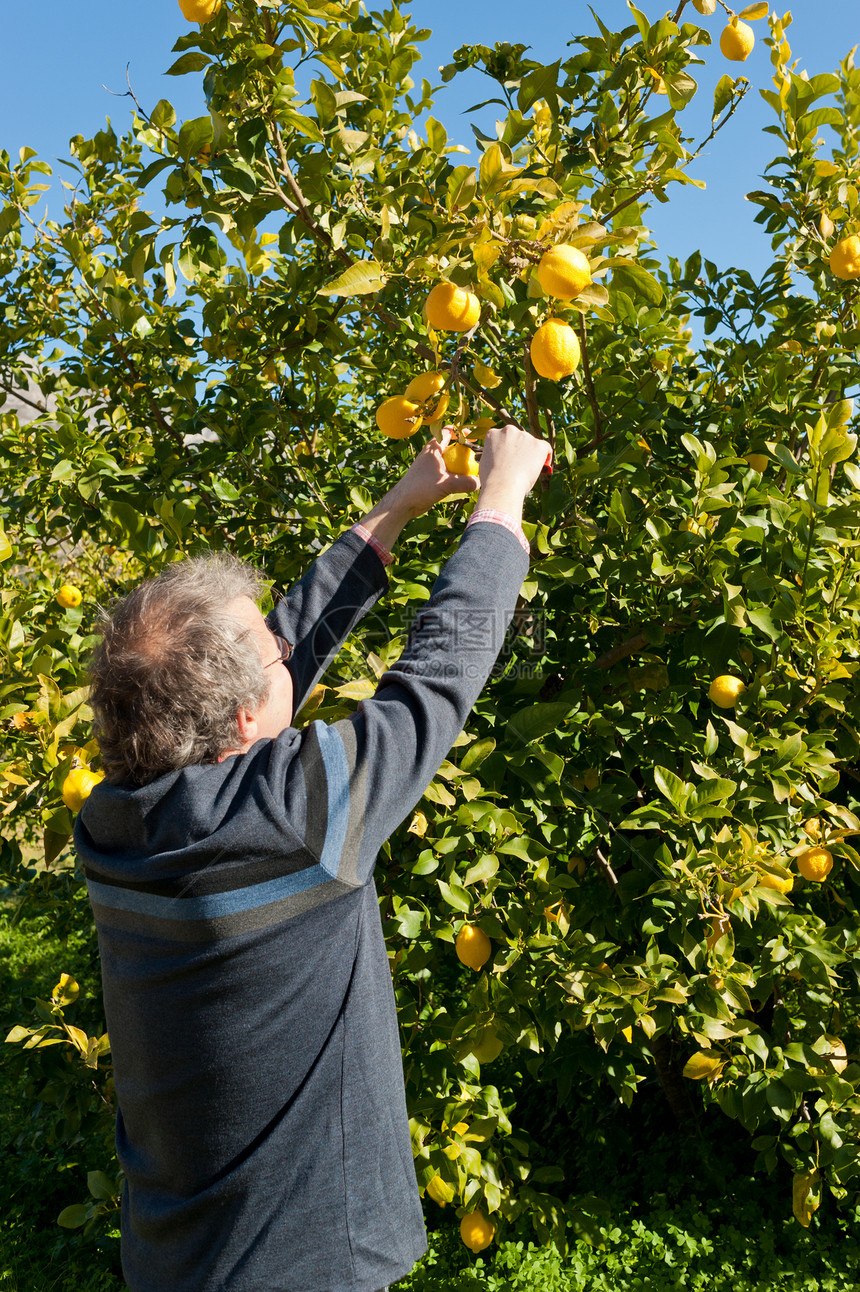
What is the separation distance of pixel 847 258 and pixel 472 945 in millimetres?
1461

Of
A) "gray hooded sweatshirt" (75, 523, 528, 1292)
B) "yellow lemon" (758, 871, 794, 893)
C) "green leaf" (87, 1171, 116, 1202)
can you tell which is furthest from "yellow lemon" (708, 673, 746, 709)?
"green leaf" (87, 1171, 116, 1202)

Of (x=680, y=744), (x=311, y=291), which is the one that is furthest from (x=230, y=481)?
(x=680, y=744)

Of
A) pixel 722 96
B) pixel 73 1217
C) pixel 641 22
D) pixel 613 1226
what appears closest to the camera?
pixel 641 22

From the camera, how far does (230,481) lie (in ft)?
7.45

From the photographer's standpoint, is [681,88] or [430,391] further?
[681,88]

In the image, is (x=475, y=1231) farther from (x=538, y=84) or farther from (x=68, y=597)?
(x=538, y=84)

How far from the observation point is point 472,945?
1.54 m

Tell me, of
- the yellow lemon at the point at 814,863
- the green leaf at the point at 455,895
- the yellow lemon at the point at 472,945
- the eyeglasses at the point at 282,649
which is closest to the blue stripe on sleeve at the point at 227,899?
the eyeglasses at the point at 282,649

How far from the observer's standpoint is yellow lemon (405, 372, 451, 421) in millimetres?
1383

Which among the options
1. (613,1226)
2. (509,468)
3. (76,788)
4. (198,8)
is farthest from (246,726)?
(613,1226)

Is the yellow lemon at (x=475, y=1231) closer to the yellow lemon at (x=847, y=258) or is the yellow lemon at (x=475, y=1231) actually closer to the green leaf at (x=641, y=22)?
the yellow lemon at (x=847, y=258)

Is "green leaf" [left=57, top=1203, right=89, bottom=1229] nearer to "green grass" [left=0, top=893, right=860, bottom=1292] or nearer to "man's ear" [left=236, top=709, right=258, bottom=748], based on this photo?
"green grass" [left=0, top=893, right=860, bottom=1292]

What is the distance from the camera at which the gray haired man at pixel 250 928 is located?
3.29ft

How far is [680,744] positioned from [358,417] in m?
1.57
